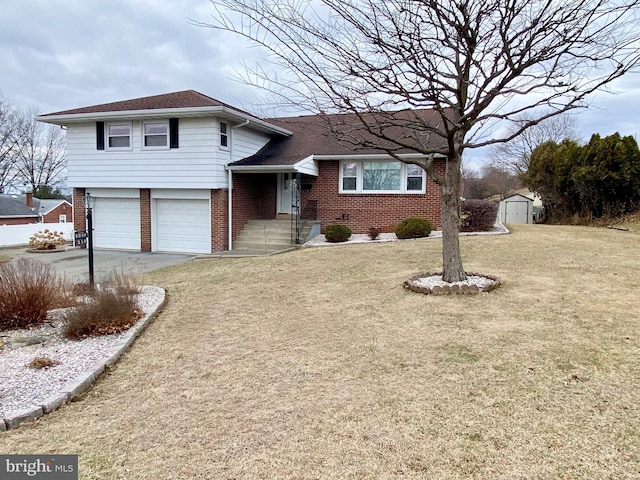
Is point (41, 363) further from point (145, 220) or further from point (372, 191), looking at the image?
point (372, 191)

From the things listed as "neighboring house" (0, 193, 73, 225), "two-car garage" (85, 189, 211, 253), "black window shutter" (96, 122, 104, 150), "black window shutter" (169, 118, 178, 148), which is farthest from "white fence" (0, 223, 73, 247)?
"neighboring house" (0, 193, 73, 225)

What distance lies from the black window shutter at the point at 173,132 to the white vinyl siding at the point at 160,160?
167 mm

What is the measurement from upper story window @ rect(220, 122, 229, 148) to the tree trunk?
357 inches

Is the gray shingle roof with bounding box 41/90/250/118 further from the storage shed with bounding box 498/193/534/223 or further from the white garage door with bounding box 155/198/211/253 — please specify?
the storage shed with bounding box 498/193/534/223

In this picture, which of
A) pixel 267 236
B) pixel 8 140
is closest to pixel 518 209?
pixel 267 236

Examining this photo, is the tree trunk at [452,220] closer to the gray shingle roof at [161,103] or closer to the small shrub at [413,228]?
the small shrub at [413,228]

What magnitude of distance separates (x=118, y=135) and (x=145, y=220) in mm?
3099

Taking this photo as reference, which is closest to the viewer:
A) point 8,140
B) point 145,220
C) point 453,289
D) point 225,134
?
point 453,289

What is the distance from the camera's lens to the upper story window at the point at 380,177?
14875 millimetres

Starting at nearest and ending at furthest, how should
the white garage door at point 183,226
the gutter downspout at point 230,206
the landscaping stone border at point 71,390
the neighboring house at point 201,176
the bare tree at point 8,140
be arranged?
the landscaping stone border at point 71,390 < the neighboring house at point 201,176 < the gutter downspout at point 230,206 < the white garage door at point 183,226 < the bare tree at point 8,140

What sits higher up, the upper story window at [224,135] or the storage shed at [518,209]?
the upper story window at [224,135]

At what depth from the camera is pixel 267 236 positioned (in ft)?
48.4

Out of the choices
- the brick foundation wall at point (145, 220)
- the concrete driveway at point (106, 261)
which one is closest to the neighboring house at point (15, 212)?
the concrete driveway at point (106, 261)

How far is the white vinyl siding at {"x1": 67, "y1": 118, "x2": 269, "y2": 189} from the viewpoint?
1377cm
